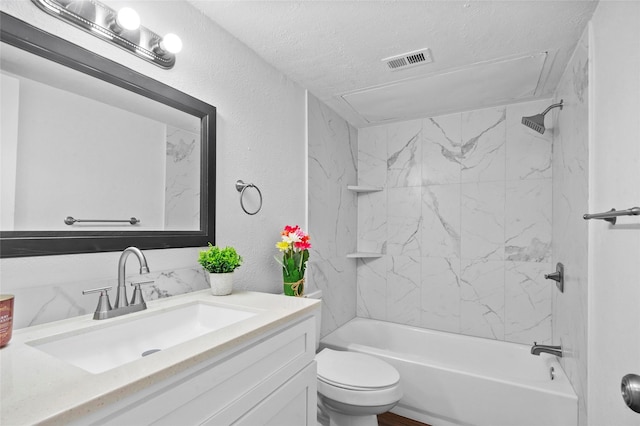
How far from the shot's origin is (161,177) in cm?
129

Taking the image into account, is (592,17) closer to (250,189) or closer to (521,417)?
(250,189)

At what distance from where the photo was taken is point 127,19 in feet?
3.52

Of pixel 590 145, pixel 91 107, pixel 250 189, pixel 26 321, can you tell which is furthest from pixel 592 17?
pixel 26 321

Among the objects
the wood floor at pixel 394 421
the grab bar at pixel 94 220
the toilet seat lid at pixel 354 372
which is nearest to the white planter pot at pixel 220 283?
the grab bar at pixel 94 220

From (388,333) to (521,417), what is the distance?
45.1 inches

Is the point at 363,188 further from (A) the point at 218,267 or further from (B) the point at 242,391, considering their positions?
(B) the point at 242,391

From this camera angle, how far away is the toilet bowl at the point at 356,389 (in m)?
1.58

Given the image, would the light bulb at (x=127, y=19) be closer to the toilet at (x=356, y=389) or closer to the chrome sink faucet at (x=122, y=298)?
the chrome sink faucet at (x=122, y=298)

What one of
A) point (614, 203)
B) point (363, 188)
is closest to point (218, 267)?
point (614, 203)

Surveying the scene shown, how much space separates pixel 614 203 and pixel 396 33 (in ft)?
3.96

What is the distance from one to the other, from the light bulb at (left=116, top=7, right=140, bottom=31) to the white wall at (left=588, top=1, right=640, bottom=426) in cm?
156

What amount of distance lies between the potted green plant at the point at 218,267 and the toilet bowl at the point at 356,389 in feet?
2.64

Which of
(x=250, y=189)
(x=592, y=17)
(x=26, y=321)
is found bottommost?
(x=26, y=321)

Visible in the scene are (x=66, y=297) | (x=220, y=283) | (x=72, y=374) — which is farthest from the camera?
(x=220, y=283)
